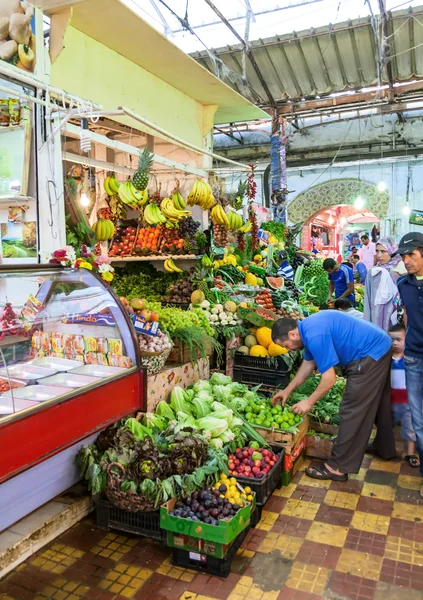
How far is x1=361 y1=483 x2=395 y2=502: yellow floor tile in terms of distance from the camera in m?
4.01

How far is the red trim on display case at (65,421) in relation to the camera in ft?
8.80

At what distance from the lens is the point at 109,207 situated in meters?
6.86

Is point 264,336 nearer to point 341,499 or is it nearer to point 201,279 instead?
point 201,279

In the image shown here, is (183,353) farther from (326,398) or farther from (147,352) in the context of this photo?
(326,398)

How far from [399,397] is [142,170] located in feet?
11.7

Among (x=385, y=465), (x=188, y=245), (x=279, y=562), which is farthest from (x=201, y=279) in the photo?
(x=279, y=562)

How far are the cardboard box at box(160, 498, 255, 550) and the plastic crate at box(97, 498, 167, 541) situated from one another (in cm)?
16

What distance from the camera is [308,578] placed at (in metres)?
2.98

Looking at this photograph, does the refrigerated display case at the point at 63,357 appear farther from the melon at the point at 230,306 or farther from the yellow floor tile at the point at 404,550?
the melon at the point at 230,306

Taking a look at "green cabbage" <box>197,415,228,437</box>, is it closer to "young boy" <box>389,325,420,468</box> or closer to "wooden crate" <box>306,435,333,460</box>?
"wooden crate" <box>306,435,333,460</box>

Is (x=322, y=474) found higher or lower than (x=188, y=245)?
lower

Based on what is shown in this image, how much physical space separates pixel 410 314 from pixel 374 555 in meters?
1.80

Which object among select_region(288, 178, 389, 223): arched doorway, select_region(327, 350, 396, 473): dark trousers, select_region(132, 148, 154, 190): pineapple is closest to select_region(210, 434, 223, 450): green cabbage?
select_region(327, 350, 396, 473): dark trousers

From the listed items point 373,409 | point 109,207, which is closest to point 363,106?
point 109,207
